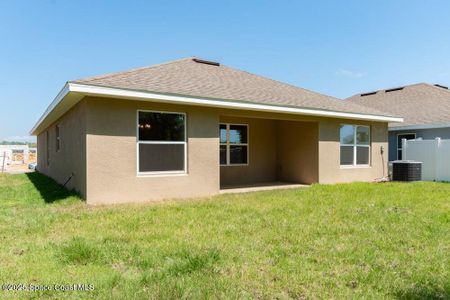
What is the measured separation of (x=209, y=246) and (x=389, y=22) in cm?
1223

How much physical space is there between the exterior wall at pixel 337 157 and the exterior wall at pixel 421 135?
377cm

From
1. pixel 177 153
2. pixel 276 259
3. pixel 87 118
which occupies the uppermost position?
pixel 87 118

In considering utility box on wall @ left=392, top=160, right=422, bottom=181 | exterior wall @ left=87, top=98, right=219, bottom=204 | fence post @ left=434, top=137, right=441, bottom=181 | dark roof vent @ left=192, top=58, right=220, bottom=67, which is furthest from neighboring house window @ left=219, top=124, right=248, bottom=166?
fence post @ left=434, top=137, right=441, bottom=181

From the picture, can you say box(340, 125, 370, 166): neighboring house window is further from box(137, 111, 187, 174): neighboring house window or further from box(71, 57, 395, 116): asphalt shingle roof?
box(137, 111, 187, 174): neighboring house window

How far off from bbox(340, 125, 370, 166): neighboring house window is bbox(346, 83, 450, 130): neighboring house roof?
14.7 ft

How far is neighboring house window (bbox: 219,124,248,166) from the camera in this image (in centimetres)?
1268

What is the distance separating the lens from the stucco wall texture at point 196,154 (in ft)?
26.6

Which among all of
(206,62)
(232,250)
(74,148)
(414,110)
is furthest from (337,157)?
(74,148)

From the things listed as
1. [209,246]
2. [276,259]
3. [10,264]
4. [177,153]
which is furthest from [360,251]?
[177,153]

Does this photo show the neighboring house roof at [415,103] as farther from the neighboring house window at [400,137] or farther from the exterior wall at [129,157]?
the exterior wall at [129,157]

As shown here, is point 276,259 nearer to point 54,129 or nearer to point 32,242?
point 32,242

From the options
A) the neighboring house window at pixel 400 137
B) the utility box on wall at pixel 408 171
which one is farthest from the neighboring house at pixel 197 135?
the neighboring house window at pixel 400 137

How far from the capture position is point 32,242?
4.76 meters

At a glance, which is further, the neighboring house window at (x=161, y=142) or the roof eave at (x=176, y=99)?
the neighboring house window at (x=161, y=142)
